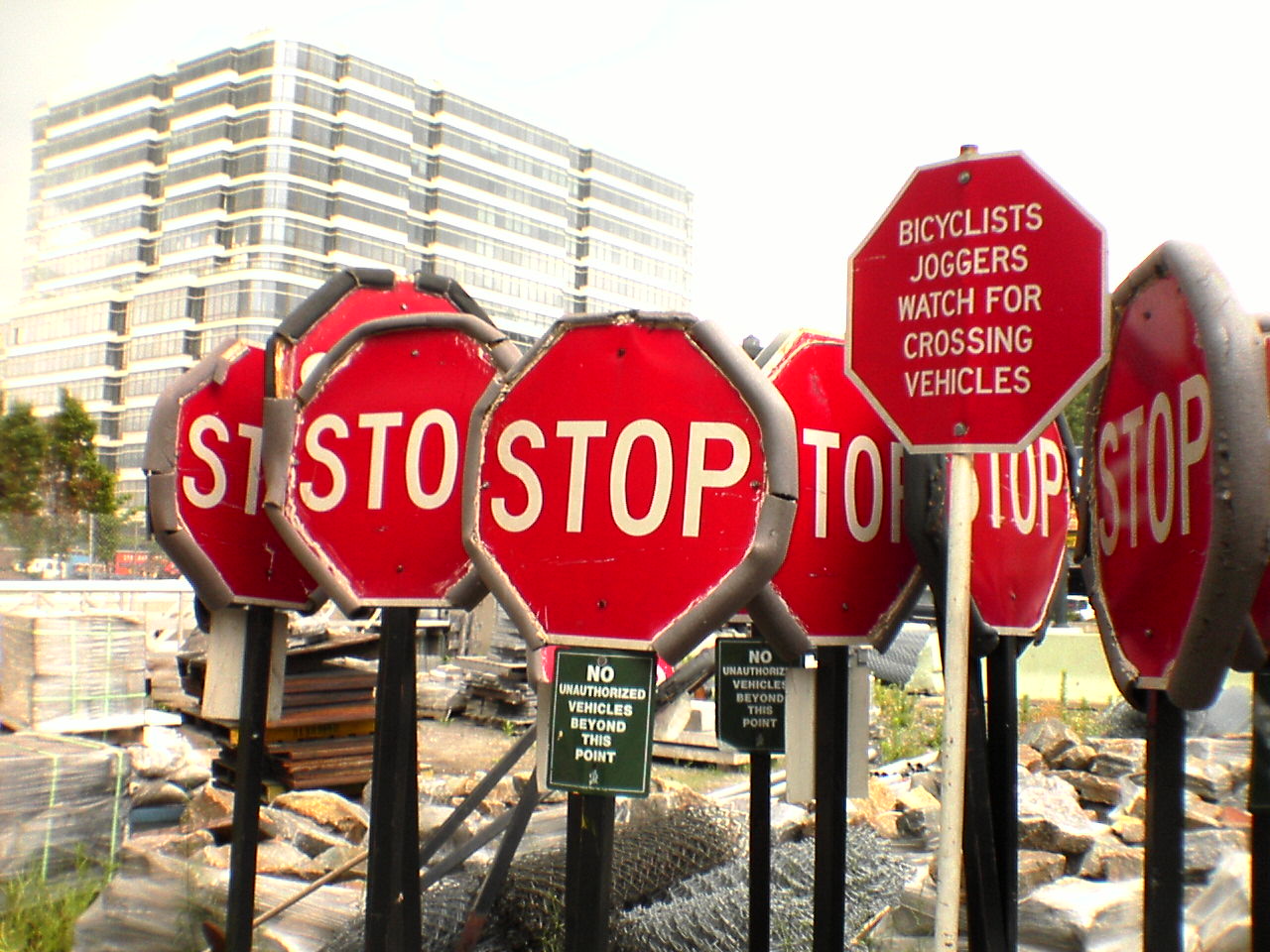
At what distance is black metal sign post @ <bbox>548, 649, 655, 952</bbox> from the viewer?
2.40 meters

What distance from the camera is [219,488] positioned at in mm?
3314

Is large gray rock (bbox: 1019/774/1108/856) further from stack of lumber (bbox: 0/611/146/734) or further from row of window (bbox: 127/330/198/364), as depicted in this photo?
row of window (bbox: 127/330/198/364)

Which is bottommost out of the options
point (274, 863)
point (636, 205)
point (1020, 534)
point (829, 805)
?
point (274, 863)

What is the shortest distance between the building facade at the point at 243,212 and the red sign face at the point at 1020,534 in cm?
5582

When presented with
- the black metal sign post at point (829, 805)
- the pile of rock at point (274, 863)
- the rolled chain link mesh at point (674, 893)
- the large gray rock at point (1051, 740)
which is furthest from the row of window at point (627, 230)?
the black metal sign post at point (829, 805)

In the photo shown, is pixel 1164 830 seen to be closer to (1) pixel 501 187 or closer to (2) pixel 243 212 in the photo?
(2) pixel 243 212

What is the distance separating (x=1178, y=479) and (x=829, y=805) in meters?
1.23

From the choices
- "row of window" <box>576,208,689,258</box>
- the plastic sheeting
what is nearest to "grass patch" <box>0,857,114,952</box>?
the plastic sheeting

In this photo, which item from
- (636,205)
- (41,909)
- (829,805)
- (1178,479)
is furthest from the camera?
(636,205)

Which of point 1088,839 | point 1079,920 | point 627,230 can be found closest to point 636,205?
point 627,230

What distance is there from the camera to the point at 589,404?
2.52 meters

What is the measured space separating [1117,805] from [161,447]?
22.2 feet

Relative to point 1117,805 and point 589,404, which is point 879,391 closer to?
point 589,404

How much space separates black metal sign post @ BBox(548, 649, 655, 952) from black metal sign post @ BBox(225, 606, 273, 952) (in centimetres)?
125
